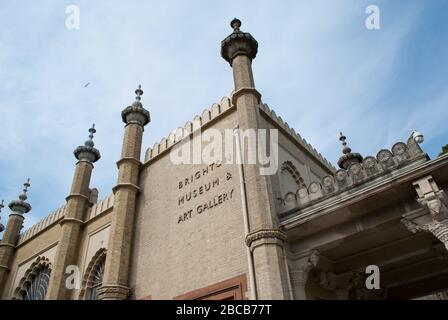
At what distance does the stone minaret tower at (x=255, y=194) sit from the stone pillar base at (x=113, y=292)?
181 inches

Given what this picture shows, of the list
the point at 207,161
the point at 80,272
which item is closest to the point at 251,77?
the point at 207,161

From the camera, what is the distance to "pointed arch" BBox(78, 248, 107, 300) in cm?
1335

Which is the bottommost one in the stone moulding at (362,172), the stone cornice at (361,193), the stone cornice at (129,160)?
the stone cornice at (361,193)

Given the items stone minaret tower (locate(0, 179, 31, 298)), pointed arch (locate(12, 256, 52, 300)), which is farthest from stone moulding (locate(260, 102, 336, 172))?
stone minaret tower (locate(0, 179, 31, 298))

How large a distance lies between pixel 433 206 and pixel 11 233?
62.1 ft

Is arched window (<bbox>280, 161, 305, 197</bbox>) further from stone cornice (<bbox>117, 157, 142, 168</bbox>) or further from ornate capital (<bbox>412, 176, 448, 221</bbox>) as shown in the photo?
stone cornice (<bbox>117, 157, 142, 168</bbox>)

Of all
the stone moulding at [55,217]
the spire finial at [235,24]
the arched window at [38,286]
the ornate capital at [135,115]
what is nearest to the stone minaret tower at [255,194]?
the spire finial at [235,24]

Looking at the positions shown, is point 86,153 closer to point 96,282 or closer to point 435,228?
point 96,282

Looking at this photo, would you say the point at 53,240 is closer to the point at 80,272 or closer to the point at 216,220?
the point at 80,272

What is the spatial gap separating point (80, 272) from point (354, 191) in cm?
1048

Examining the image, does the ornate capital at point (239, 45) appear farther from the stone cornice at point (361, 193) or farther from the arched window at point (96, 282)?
the arched window at point (96, 282)

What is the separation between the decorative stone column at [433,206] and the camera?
682 centimetres

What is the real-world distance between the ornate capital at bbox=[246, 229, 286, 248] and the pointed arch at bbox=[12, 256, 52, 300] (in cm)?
1109

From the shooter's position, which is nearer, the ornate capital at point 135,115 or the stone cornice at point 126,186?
the stone cornice at point 126,186
